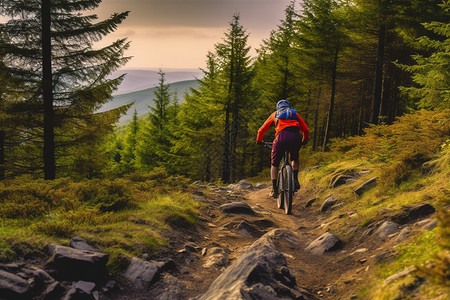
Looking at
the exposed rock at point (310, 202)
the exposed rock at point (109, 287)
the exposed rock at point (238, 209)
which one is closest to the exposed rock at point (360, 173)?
the exposed rock at point (310, 202)

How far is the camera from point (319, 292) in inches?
153

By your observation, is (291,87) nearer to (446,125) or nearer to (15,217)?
(446,125)

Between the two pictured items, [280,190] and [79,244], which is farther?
[280,190]

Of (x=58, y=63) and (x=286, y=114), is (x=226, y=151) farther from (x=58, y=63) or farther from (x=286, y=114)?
(x=286, y=114)

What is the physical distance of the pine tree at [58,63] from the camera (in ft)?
35.3

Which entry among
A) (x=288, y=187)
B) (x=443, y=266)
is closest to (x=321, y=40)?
(x=288, y=187)

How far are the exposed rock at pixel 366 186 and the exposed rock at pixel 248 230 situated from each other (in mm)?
2876

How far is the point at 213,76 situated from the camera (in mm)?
27359

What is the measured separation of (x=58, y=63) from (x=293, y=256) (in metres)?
11.3

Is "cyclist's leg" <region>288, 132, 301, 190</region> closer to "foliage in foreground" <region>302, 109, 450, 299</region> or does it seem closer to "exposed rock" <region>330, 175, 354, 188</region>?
"foliage in foreground" <region>302, 109, 450, 299</region>

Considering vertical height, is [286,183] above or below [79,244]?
above

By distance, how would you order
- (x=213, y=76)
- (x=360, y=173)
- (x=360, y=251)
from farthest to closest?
1. (x=213, y=76)
2. (x=360, y=173)
3. (x=360, y=251)

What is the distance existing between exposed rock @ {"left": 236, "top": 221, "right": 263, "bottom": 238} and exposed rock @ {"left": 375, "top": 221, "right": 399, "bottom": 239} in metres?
2.74

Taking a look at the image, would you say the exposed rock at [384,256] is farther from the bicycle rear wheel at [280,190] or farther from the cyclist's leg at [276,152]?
the bicycle rear wheel at [280,190]
